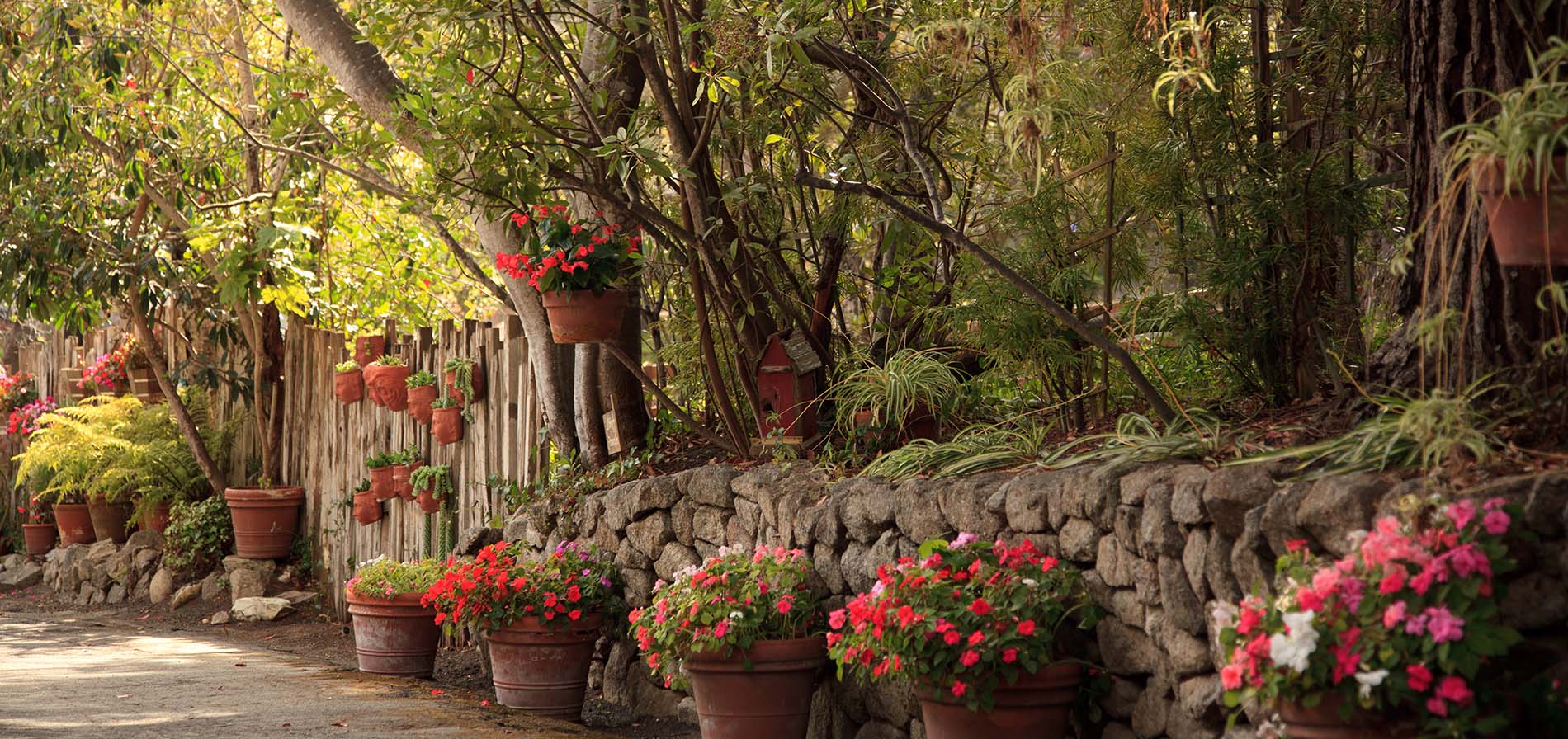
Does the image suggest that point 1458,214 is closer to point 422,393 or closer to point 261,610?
point 422,393

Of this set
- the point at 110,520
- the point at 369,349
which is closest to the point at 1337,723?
the point at 369,349

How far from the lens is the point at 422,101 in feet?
16.4

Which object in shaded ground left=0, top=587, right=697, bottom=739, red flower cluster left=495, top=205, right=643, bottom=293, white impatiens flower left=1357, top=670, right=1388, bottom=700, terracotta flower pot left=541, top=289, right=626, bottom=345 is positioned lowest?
shaded ground left=0, top=587, right=697, bottom=739

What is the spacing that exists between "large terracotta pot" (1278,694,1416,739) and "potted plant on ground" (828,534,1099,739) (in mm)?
825

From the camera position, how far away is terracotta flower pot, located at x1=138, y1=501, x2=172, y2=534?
31.8ft

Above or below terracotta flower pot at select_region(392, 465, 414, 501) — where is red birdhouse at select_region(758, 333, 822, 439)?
above

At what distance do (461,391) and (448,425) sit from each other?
198 mm

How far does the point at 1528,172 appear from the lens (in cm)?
274

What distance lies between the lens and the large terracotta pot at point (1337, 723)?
2.69 m

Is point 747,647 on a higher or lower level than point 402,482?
lower

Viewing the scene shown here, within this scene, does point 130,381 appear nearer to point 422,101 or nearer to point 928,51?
point 422,101

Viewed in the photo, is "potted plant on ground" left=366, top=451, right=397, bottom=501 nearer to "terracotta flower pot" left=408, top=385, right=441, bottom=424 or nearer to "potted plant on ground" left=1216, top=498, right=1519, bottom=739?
"terracotta flower pot" left=408, top=385, right=441, bottom=424

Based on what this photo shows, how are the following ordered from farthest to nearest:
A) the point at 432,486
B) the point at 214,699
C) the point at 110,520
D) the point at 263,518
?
the point at 110,520, the point at 263,518, the point at 432,486, the point at 214,699

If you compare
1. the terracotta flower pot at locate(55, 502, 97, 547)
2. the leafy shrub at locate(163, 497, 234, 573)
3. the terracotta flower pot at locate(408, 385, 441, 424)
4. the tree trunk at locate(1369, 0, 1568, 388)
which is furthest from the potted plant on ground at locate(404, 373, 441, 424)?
the tree trunk at locate(1369, 0, 1568, 388)
